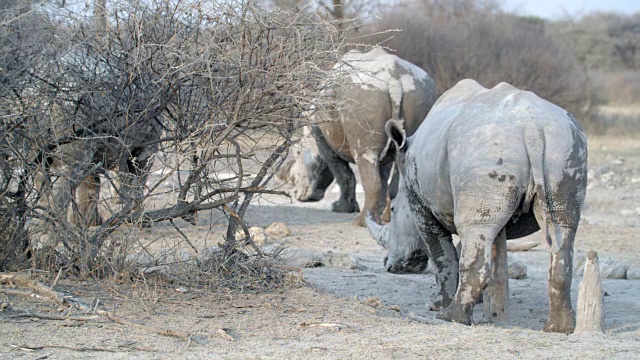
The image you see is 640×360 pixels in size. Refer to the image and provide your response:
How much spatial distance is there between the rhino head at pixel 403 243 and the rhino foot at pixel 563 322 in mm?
1907

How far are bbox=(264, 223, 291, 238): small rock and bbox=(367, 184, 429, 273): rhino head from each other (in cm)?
272

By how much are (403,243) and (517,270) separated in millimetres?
1339

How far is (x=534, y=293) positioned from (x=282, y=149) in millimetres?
3007

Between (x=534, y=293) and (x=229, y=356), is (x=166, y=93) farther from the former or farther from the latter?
(x=534, y=293)

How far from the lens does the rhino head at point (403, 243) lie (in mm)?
8188

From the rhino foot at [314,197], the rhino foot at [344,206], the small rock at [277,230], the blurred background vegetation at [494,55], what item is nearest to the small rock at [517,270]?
the small rock at [277,230]

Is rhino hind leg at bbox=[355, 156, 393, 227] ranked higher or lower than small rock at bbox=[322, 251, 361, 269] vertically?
higher

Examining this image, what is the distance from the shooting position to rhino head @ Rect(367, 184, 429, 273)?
26.9 feet

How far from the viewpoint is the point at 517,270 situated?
901cm

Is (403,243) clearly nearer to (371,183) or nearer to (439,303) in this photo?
(439,303)

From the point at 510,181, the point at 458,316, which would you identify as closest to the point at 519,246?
the point at 458,316

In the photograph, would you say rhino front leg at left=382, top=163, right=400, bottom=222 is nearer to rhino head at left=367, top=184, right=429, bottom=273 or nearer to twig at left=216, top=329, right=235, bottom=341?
rhino head at left=367, top=184, right=429, bottom=273

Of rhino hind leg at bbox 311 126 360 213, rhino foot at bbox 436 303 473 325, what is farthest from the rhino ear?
rhino hind leg at bbox 311 126 360 213

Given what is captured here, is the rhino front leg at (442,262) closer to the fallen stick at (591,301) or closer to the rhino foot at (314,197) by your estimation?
the fallen stick at (591,301)
